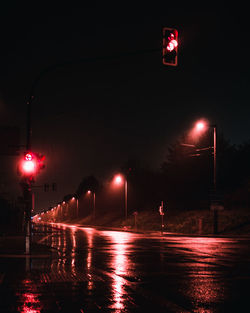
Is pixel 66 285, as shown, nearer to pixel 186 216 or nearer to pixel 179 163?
pixel 186 216

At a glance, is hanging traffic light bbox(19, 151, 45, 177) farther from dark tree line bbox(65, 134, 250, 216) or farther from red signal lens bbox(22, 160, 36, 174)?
dark tree line bbox(65, 134, 250, 216)

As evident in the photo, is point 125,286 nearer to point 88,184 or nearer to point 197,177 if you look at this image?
point 197,177

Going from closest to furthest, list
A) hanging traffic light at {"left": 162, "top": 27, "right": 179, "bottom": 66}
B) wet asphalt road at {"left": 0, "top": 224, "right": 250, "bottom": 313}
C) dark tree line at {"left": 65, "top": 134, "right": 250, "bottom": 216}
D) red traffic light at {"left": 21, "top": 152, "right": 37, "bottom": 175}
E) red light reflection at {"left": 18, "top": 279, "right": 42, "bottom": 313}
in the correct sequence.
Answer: red light reflection at {"left": 18, "top": 279, "right": 42, "bottom": 313}, wet asphalt road at {"left": 0, "top": 224, "right": 250, "bottom": 313}, hanging traffic light at {"left": 162, "top": 27, "right": 179, "bottom": 66}, red traffic light at {"left": 21, "top": 152, "right": 37, "bottom": 175}, dark tree line at {"left": 65, "top": 134, "right": 250, "bottom": 216}

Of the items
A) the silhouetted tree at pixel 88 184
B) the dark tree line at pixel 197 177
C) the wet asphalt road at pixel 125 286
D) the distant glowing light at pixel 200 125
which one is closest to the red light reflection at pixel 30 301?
the wet asphalt road at pixel 125 286

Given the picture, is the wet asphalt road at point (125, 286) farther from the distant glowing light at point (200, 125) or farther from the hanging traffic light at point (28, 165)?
the distant glowing light at point (200, 125)

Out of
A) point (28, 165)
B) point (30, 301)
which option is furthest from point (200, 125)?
point (30, 301)

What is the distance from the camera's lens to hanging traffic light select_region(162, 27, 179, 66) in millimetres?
13023

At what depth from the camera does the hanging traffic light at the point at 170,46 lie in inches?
513

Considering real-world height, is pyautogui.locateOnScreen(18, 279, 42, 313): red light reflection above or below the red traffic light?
below

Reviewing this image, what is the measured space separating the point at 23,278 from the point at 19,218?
170ft

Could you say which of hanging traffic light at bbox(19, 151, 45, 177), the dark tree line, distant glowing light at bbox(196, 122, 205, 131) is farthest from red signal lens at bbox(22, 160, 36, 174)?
the dark tree line

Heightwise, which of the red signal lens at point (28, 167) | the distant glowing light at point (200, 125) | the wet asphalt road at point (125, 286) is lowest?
the wet asphalt road at point (125, 286)

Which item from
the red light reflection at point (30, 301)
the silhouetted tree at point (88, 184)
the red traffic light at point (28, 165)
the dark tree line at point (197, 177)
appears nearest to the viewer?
the red light reflection at point (30, 301)

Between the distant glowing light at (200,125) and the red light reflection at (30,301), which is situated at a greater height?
the distant glowing light at (200,125)
